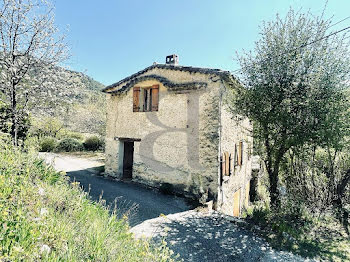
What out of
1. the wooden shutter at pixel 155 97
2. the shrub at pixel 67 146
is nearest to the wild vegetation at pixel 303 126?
the wooden shutter at pixel 155 97

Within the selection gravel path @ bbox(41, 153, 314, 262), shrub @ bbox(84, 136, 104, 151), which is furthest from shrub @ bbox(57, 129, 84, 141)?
gravel path @ bbox(41, 153, 314, 262)

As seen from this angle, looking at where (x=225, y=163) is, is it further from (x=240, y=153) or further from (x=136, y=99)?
(x=136, y=99)

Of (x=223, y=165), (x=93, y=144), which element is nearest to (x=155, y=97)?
(x=223, y=165)

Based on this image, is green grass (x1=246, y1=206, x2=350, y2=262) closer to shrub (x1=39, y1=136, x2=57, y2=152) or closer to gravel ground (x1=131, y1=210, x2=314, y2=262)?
gravel ground (x1=131, y1=210, x2=314, y2=262)

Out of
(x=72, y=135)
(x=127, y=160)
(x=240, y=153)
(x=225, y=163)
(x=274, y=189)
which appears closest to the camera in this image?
(x=274, y=189)

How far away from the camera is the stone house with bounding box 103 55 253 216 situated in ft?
26.2

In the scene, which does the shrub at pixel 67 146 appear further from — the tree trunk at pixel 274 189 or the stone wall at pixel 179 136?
the tree trunk at pixel 274 189

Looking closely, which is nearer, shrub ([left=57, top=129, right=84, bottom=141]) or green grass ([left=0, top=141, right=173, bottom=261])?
green grass ([left=0, top=141, right=173, bottom=261])

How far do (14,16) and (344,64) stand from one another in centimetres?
976

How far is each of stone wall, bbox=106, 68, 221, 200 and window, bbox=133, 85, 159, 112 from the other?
27 cm

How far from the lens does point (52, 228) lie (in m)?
2.56

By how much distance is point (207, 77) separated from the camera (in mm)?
8195

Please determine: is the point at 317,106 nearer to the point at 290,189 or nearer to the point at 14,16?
the point at 290,189

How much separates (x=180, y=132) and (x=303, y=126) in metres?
4.81
